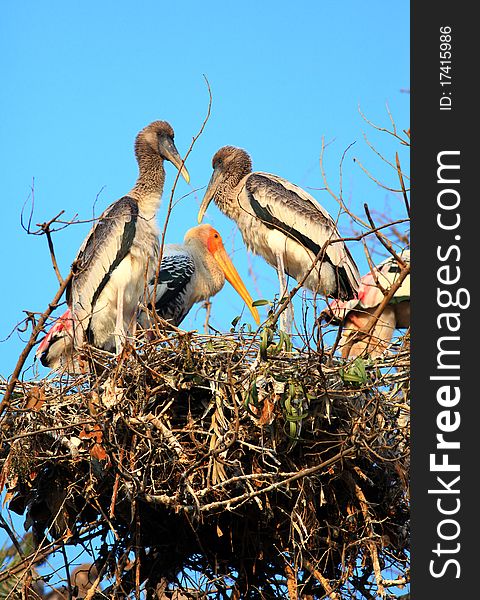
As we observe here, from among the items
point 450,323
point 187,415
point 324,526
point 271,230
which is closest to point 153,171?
point 271,230

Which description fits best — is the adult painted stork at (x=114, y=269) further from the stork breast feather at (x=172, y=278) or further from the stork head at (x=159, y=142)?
the stork breast feather at (x=172, y=278)

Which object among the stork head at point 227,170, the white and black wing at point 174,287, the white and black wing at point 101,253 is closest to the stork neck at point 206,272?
the white and black wing at point 174,287

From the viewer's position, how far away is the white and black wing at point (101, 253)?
7887 millimetres

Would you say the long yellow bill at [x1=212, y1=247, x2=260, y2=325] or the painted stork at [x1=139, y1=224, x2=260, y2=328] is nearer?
the painted stork at [x1=139, y1=224, x2=260, y2=328]

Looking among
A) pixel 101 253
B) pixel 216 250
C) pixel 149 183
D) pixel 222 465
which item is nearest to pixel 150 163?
pixel 149 183

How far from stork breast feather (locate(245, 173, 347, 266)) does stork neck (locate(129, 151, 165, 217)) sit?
710 millimetres

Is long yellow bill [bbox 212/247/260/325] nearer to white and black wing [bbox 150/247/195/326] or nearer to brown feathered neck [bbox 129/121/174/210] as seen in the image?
white and black wing [bbox 150/247/195/326]

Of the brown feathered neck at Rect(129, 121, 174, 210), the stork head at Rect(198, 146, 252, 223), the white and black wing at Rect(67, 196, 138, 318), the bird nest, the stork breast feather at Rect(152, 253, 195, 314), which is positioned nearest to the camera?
the bird nest

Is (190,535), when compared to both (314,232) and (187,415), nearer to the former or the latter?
(187,415)

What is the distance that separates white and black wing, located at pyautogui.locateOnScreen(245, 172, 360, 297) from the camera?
8172mm

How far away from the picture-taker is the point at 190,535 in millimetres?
6094

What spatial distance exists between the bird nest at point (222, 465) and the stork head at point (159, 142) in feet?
9.19

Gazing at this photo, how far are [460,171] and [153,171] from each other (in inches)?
158

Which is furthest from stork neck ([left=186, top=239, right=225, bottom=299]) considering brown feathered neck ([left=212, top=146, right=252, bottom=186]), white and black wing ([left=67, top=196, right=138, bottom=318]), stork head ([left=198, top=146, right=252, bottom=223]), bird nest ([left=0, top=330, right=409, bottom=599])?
bird nest ([left=0, top=330, right=409, bottom=599])
